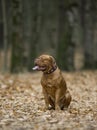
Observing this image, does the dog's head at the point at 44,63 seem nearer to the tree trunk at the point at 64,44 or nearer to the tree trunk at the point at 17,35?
the tree trunk at the point at 17,35

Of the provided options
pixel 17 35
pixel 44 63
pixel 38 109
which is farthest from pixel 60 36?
pixel 44 63

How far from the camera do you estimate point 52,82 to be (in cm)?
1199

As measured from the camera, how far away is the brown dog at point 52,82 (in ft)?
38.7

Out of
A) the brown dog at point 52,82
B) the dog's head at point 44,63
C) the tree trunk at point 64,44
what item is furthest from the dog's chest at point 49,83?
the tree trunk at point 64,44

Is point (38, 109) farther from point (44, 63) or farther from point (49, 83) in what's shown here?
point (44, 63)

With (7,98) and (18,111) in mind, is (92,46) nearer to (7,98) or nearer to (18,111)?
(7,98)

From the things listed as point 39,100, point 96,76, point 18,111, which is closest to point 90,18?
point 96,76

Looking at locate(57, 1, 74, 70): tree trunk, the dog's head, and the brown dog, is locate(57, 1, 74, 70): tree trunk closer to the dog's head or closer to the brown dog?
the brown dog

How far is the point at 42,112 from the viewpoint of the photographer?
39.5ft

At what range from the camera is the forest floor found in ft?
34.8

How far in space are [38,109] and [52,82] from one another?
0.92m

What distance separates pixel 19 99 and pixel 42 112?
9.17 feet

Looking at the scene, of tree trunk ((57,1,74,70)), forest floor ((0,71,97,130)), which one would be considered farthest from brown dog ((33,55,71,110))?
tree trunk ((57,1,74,70))

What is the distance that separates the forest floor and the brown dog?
0.85 ft
